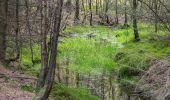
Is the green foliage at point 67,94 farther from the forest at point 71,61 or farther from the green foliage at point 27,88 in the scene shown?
the green foliage at point 27,88

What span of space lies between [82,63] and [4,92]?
9972 millimetres

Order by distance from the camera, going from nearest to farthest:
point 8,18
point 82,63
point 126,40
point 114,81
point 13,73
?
1. point 13,73
2. point 8,18
3. point 114,81
4. point 82,63
5. point 126,40

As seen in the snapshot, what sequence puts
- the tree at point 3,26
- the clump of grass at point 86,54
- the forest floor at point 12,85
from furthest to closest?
the clump of grass at point 86,54, the tree at point 3,26, the forest floor at point 12,85

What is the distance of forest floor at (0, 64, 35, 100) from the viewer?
12.0 metres

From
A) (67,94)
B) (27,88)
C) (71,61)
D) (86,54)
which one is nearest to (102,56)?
(86,54)

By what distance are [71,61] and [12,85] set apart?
9309mm

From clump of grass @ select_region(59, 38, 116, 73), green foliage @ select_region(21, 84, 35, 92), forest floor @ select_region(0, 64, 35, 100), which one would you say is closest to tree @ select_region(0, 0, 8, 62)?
forest floor @ select_region(0, 64, 35, 100)

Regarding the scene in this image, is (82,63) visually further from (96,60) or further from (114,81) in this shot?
(114,81)

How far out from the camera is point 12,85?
13195mm

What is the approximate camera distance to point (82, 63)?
2178cm

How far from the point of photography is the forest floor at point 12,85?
39.3 feet

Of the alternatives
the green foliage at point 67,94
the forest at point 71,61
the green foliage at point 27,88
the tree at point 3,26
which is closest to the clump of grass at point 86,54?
the forest at point 71,61

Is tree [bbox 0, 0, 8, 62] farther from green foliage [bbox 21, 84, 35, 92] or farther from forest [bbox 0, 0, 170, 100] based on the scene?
green foliage [bbox 21, 84, 35, 92]

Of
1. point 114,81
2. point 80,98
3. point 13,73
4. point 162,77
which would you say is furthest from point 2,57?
point 162,77
